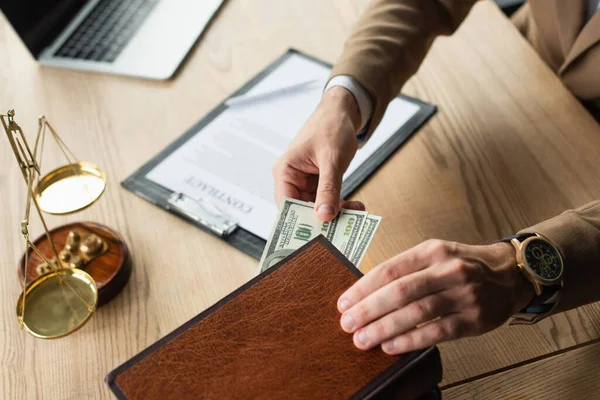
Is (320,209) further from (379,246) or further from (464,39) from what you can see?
(464,39)

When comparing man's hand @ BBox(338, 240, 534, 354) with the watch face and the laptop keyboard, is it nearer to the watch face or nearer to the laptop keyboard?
the watch face

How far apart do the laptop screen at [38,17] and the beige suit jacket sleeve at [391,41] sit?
76 centimetres

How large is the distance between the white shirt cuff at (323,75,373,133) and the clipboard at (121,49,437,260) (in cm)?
9

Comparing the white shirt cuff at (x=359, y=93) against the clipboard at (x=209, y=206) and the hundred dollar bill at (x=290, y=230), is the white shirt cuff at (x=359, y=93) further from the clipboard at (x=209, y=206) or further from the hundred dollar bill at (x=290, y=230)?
the hundred dollar bill at (x=290, y=230)

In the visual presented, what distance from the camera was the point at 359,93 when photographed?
104 centimetres

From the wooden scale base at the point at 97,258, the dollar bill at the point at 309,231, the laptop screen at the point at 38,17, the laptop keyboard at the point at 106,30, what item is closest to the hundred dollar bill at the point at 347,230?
the dollar bill at the point at 309,231

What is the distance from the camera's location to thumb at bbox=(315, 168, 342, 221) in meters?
0.86

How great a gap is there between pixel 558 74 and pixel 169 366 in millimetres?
1027

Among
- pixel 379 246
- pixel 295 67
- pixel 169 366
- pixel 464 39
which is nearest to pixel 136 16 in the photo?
pixel 295 67

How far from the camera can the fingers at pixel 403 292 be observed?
67 cm

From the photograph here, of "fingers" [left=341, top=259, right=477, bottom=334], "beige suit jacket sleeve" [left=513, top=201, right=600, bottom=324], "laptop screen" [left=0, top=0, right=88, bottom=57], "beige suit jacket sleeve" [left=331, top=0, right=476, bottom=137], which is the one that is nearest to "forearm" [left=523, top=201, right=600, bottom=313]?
"beige suit jacket sleeve" [left=513, top=201, right=600, bottom=324]

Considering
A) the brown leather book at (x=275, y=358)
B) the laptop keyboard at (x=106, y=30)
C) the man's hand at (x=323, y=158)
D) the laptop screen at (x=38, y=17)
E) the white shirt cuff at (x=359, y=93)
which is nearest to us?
the brown leather book at (x=275, y=358)

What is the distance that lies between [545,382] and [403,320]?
0.89ft

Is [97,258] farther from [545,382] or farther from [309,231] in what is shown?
[545,382]
